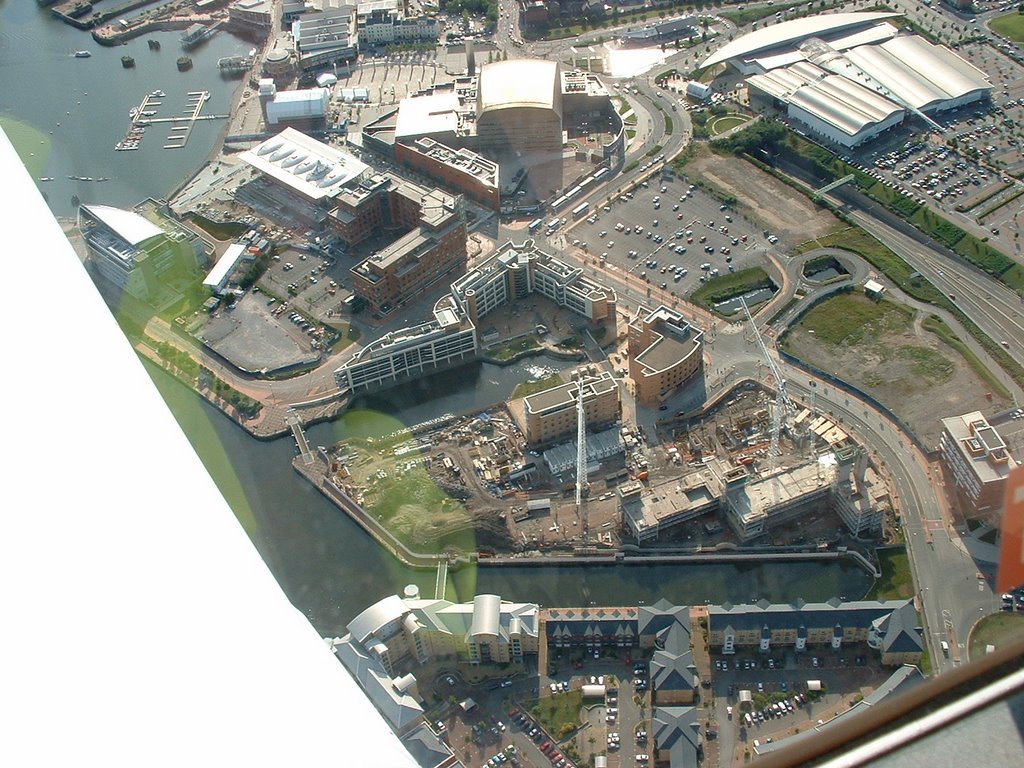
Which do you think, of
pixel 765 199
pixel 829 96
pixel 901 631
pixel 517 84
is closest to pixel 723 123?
pixel 829 96

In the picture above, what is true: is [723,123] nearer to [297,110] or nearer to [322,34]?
[297,110]

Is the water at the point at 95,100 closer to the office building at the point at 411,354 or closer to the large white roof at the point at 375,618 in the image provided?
the office building at the point at 411,354

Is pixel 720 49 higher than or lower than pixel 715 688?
higher

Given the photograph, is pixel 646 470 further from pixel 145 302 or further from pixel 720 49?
pixel 720 49

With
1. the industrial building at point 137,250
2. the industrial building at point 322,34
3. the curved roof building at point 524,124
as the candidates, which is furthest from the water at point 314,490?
the curved roof building at point 524,124

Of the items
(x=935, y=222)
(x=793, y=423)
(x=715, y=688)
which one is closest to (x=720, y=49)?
(x=935, y=222)

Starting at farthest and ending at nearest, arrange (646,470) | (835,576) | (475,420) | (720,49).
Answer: (720,49)
(475,420)
(646,470)
(835,576)
